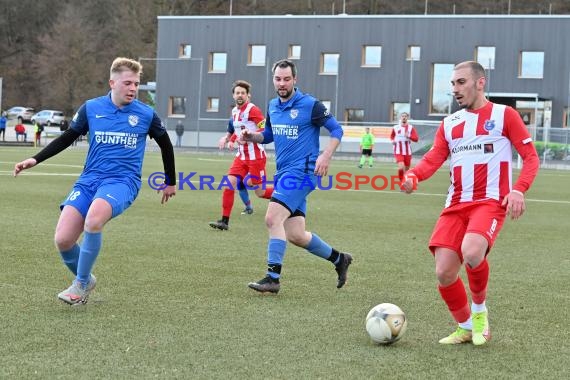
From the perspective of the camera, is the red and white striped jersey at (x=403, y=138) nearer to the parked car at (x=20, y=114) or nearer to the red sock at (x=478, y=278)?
the red sock at (x=478, y=278)

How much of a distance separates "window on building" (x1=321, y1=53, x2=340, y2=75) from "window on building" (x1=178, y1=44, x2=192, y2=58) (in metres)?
9.09

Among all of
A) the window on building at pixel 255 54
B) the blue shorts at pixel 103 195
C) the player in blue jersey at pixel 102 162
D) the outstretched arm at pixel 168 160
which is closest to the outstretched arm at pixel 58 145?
the player in blue jersey at pixel 102 162

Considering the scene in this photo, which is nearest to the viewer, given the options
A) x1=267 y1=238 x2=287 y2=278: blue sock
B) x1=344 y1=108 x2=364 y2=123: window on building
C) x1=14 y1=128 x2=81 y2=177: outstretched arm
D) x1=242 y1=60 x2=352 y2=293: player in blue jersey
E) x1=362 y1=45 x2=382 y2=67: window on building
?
x1=14 y1=128 x2=81 y2=177: outstretched arm

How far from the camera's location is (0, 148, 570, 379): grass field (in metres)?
4.88

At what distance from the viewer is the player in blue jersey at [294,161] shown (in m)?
7.46

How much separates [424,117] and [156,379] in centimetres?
4772

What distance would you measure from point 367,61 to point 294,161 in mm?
45699

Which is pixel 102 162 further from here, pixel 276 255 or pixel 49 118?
pixel 49 118

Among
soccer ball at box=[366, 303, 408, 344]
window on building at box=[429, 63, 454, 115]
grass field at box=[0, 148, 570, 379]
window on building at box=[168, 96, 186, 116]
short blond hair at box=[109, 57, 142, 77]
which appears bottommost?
grass field at box=[0, 148, 570, 379]

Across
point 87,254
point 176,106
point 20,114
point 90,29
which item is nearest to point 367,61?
point 176,106

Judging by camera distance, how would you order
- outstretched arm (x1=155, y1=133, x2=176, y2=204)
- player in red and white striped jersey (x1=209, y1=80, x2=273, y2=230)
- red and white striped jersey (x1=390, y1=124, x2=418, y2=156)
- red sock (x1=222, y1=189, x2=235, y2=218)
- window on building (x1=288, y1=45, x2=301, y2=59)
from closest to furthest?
1. outstretched arm (x1=155, y1=133, x2=176, y2=204)
2. red sock (x1=222, y1=189, x2=235, y2=218)
3. player in red and white striped jersey (x1=209, y1=80, x2=273, y2=230)
4. red and white striped jersey (x1=390, y1=124, x2=418, y2=156)
5. window on building (x1=288, y1=45, x2=301, y2=59)

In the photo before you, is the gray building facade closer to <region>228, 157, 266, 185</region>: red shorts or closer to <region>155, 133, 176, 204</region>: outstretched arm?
<region>228, 157, 266, 185</region>: red shorts

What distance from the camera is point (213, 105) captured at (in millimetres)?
56031

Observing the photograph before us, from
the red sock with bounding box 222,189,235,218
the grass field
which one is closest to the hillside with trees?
the red sock with bounding box 222,189,235,218
